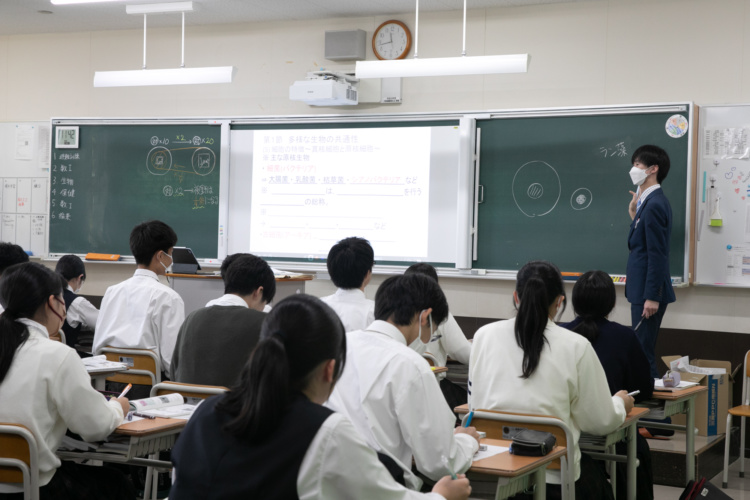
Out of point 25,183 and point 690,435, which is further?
point 25,183

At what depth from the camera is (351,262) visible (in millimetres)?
3645

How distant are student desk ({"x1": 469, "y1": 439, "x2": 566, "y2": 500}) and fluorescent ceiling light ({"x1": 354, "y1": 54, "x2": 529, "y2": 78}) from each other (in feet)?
11.1

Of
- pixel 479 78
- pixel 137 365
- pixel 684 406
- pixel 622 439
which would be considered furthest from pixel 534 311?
pixel 479 78

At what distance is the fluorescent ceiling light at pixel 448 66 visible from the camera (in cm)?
529

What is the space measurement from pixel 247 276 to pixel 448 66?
8.44 feet

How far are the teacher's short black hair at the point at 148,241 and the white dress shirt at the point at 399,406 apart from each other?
2.36 meters

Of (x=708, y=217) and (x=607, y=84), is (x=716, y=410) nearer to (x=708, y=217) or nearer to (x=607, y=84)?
(x=708, y=217)

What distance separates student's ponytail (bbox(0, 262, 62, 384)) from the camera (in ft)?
7.91

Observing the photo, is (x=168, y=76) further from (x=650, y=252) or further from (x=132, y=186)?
(x=650, y=252)

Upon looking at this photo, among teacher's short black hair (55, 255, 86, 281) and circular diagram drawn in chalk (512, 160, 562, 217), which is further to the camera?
circular diagram drawn in chalk (512, 160, 562, 217)

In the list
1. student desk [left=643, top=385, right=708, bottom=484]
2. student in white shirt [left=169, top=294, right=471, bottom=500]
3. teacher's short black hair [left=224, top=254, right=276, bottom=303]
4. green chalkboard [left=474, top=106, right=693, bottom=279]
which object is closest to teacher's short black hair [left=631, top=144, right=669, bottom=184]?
green chalkboard [left=474, top=106, right=693, bottom=279]

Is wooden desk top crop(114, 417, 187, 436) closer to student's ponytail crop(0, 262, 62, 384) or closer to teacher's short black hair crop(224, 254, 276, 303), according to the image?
student's ponytail crop(0, 262, 62, 384)

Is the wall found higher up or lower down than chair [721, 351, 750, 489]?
higher up

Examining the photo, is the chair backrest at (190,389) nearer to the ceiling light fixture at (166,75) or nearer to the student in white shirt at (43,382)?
the student in white shirt at (43,382)
